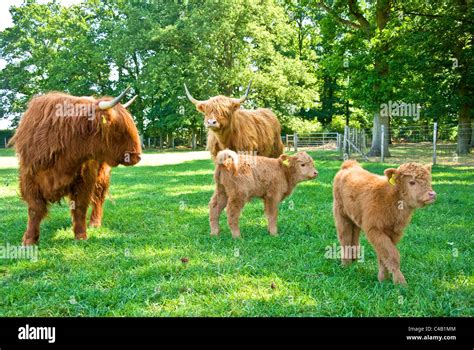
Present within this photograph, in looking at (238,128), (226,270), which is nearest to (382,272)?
(226,270)

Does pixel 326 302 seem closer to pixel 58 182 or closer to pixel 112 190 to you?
pixel 58 182

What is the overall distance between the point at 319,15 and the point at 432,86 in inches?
172

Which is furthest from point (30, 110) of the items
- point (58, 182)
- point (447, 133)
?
point (447, 133)

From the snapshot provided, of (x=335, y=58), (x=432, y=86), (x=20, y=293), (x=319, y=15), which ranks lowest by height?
(x=20, y=293)

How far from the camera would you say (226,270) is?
10.1 feet

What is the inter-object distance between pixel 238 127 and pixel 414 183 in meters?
3.74

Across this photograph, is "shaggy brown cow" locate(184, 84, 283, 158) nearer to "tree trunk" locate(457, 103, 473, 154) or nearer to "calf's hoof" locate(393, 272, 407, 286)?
"calf's hoof" locate(393, 272, 407, 286)

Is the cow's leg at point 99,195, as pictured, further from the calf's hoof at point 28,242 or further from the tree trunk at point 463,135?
the tree trunk at point 463,135

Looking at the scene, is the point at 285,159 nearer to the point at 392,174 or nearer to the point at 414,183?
the point at 392,174

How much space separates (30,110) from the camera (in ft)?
13.6

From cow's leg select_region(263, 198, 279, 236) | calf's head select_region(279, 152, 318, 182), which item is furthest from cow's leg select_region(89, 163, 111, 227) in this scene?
calf's head select_region(279, 152, 318, 182)

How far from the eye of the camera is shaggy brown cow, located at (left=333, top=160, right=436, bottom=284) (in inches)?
107

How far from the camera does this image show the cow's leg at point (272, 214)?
14.2 feet

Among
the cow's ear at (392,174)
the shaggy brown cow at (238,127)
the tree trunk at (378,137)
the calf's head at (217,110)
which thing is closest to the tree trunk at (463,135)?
the tree trunk at (378,137)
